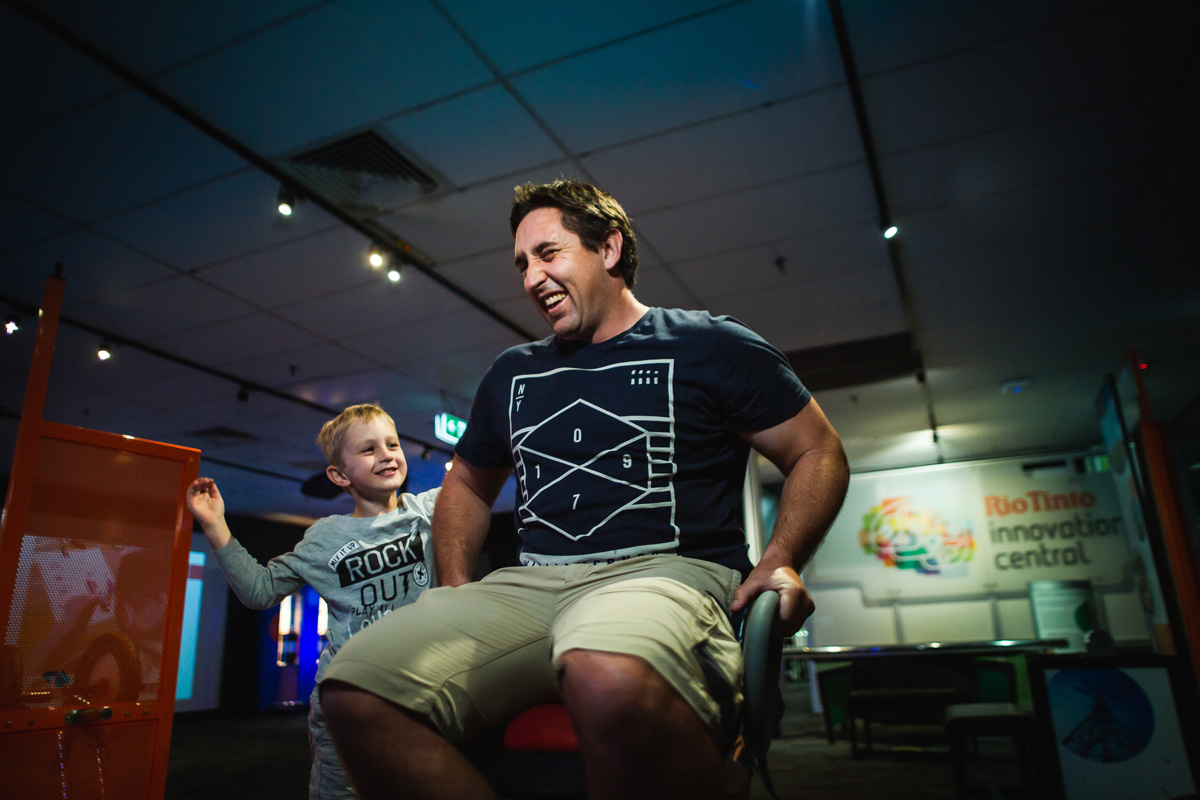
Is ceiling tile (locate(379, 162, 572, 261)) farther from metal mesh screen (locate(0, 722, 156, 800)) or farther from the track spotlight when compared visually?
metal mesh screen (locate(0, 722, 156, 800))

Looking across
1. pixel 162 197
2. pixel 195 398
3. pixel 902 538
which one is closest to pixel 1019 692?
pixel 902 538

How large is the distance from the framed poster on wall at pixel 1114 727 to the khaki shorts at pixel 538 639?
279 cm

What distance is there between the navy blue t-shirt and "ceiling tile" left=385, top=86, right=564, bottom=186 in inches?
96.3

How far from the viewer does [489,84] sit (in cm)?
321

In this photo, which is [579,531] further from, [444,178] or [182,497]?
[444,178]

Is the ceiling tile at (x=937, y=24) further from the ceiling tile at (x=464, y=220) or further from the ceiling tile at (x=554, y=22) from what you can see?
the ceiling tile at (x=464, y=220)

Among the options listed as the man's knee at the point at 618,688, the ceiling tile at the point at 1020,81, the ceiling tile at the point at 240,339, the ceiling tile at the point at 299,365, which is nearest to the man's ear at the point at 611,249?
the man's knee at the point at 618,688

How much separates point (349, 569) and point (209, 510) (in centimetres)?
43

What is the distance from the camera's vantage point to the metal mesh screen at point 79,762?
1966mm

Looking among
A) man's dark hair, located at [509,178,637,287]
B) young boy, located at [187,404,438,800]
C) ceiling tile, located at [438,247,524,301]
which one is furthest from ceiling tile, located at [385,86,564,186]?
man's dark hair, located at [509,178,637,287]

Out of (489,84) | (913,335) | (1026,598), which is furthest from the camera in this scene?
(1026,598)

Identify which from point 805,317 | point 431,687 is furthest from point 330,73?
point 805,317

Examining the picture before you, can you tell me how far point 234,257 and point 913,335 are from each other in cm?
530

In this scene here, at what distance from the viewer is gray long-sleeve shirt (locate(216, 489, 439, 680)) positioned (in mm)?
2057
